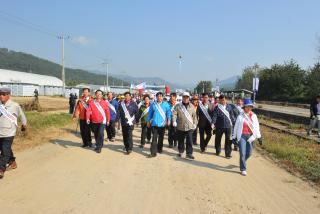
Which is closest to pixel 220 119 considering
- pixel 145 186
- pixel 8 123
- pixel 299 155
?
pixel 299 155

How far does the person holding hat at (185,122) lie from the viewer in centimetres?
1027

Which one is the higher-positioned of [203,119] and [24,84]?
[24,84]

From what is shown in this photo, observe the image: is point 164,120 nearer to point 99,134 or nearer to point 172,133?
point 99,134

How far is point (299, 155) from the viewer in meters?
10.8

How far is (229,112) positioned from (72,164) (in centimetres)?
486

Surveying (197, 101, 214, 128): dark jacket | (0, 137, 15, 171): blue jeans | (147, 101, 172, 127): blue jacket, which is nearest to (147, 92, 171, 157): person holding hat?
(147, 101, 172, 127): blue jacket

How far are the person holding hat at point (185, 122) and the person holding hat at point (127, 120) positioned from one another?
1.28 m

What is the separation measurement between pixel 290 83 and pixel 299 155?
5121 cm

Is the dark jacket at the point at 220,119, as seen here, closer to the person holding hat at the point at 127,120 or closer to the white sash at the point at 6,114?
the person holding hat at the point at 127,120

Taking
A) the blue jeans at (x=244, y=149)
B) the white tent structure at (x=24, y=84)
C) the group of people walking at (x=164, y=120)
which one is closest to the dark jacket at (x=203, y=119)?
the group of people walking at (x=164, y=120)

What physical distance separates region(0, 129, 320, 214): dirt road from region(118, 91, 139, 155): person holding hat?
0.56 meters

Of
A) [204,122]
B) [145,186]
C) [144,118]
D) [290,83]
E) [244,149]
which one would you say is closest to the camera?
[145,186]

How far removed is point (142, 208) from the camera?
566 centimetres

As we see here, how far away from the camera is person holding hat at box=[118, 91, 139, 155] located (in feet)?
35.1
